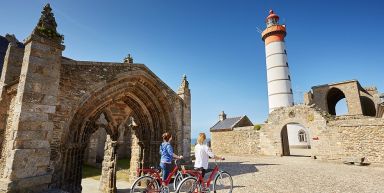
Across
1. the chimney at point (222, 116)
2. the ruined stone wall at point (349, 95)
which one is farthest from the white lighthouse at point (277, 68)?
the chimney at point (222, 116)

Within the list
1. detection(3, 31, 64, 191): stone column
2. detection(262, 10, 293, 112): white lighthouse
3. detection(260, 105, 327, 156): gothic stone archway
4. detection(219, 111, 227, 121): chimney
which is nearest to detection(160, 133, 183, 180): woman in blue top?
detection(3, 31, 64, 191): stone column

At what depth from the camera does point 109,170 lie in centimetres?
966

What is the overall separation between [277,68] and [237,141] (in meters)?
11.0

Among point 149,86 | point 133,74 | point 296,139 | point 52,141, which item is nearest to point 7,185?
point 52,141

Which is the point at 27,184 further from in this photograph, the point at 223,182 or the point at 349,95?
the point at 349,95

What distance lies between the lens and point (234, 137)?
2320cm

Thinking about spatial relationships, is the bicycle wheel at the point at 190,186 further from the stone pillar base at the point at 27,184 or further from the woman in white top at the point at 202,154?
the stone pillar base at the point at 27,184

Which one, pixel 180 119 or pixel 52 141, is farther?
pixel 180 119

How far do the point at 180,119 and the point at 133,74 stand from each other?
3197 mm

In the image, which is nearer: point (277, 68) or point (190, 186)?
point (190, 186)

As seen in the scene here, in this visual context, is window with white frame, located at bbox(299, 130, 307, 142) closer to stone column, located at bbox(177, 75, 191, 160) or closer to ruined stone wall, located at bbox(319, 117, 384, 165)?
→ ruined stone wall, located at bbox(319, 117, 384, 165)

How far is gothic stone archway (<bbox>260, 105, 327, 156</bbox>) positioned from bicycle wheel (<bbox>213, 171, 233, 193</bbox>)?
498 inches

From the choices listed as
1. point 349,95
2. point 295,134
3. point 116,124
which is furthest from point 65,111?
point 295,134

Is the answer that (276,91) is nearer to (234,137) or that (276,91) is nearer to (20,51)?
(234,137)
